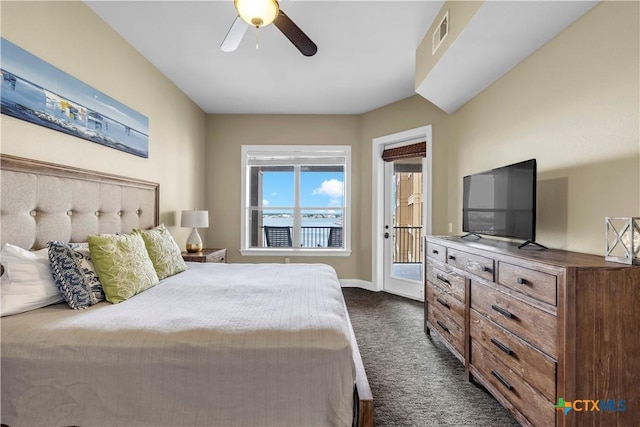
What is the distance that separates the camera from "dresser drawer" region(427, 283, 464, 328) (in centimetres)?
248

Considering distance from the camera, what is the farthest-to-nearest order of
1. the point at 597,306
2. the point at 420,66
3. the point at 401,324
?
the point at 401,324, the point at 420,66, the point at 597,306

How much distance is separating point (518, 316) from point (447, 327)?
39.1 inches

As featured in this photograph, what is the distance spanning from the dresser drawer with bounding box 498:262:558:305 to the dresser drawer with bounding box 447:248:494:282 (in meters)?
0.12

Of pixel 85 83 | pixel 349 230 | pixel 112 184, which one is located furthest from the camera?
pixel 349 230

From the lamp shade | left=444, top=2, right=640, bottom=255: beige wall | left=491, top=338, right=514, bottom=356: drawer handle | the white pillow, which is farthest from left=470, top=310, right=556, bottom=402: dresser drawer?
the lamp shade

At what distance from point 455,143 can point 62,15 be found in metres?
3.71

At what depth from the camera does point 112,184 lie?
8.97 feet

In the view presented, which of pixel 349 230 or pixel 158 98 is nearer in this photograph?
pixel 158 98

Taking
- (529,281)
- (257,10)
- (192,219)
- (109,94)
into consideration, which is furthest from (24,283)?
(529,281)

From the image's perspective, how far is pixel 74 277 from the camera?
5.82 ft

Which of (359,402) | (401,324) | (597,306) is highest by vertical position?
(597,306)

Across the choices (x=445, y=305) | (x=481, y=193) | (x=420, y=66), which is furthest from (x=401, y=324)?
(x=420, y=66)

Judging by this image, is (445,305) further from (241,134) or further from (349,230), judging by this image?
(241,134)

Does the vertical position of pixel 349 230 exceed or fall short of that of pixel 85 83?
it falls short
